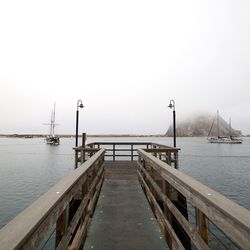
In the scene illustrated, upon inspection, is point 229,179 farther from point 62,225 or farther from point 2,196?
point 62,225

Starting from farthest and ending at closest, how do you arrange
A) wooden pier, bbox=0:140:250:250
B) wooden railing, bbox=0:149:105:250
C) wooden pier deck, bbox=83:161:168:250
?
wooden pier deck, bbox=83:161:168:250 → wooden pier, bbox=0:140:250:250 → wooden railing, bbox=0:149:105:250

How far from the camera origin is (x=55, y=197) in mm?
1854

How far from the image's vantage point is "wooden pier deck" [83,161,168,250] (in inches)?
127

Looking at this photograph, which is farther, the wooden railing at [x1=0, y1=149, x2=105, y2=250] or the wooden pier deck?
the wooden pier deck

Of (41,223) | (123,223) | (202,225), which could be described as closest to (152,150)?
(123,223)

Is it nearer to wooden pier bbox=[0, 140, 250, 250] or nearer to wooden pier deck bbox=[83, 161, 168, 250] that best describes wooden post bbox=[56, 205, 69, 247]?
wooden pier bbox=[0, 140, 250, 250]

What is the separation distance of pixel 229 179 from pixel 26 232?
21.7 metres

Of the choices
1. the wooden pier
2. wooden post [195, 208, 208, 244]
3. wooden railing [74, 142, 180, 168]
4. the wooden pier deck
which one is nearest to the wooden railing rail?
wooden railing [74, 142, 180, 168]

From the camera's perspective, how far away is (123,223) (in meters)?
3.94

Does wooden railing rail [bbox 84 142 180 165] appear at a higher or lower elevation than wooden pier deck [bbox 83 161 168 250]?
higher

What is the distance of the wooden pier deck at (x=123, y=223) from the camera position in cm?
322

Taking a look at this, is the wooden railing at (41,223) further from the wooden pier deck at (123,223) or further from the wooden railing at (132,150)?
the wooden railing at (132,150)

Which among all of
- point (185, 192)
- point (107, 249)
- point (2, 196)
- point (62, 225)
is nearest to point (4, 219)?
point (2, 196)

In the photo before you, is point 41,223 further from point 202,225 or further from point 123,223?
point 123,223
